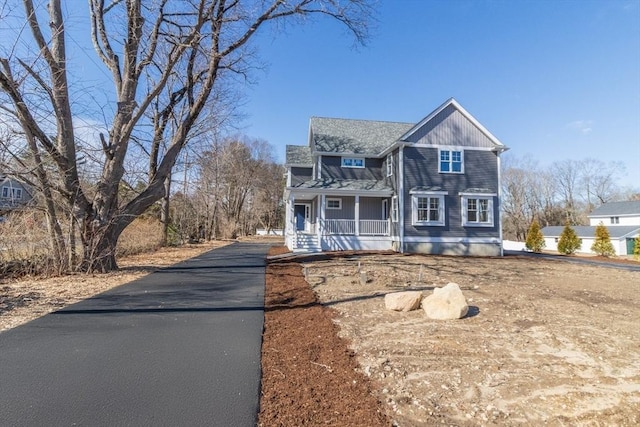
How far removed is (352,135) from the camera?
20.4 metres

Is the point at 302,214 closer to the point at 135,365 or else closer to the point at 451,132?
the point at 451,132

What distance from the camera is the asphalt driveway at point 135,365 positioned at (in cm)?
255

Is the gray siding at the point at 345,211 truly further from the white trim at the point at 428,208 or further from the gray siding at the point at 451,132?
the gray siding at the point at 451,132

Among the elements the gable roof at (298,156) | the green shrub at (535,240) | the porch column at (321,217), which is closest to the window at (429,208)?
the porch column at (321,217)

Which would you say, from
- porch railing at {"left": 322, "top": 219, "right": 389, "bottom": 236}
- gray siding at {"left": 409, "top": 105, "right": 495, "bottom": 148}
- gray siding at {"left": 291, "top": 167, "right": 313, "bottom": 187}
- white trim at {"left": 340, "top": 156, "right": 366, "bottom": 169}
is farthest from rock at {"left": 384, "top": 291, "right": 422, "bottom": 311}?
gray siding at {"left": 291, "top": 167, "right": 313, "bottom": 187}

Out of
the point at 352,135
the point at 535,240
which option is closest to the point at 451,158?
the point at 352,135

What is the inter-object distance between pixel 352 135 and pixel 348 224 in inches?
238

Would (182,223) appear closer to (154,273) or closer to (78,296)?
(154,273)

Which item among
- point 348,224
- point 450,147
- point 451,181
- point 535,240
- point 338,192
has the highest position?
point 450,147

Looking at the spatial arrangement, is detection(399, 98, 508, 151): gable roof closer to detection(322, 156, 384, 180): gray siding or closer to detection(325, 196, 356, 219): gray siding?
detection(322, 156, 384, 180): gray siding

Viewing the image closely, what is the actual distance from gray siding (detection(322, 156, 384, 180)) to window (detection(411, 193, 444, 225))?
10.7 ft

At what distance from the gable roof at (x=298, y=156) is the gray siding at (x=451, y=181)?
6.57 metres

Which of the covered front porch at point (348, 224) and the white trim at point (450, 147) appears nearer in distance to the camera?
the white trim at point (450, 147)

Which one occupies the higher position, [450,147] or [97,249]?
[450,147]
